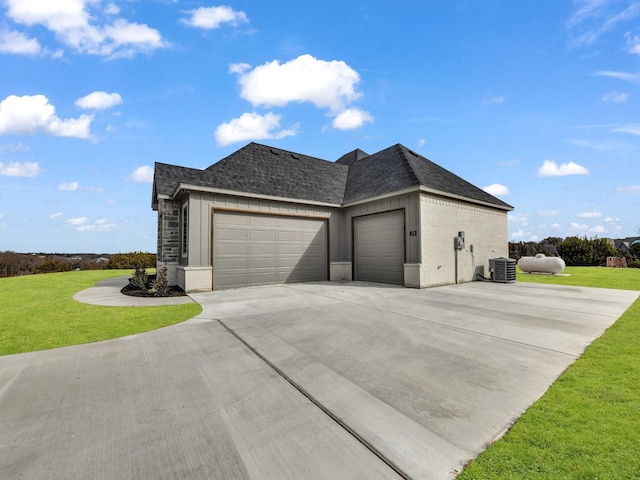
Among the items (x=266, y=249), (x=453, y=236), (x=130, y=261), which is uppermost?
(x=453, y=236)

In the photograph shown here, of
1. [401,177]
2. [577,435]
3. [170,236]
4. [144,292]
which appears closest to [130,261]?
[170,236]

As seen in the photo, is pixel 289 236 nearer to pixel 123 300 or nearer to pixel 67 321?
pixel 123 300

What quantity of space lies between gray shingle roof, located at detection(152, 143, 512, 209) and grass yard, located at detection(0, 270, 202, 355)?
5.00 m

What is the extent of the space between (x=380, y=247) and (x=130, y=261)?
19.4 m

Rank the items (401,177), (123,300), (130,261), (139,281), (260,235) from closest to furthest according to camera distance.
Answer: (123,300) < (139,281) < (260,235) < (401,177) < (130,261)

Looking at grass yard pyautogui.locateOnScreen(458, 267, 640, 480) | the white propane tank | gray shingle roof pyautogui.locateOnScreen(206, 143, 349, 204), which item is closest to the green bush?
gray shingle roof pyautogui.locateOnScreen(206, 143, 349, 204)

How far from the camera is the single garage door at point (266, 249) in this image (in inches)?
425

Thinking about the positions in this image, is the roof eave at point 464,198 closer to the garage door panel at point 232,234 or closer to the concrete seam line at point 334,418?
the garage door panel at point 232,234

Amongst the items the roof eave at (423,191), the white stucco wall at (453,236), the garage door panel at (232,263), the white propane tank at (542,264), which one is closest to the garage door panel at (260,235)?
the garage door panel at (232,263)

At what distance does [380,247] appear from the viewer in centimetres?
1251

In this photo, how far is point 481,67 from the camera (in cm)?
977

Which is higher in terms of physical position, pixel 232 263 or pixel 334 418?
pixel 232 263

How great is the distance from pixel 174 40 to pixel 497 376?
39.5 ft

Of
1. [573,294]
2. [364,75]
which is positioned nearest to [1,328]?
[364,75]
